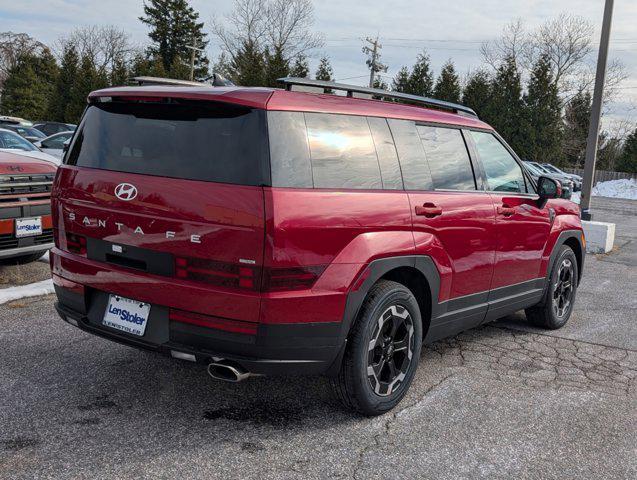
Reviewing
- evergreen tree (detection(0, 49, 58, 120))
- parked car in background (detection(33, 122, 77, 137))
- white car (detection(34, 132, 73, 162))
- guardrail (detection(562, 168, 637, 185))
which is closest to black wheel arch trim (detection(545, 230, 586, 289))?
white car (detection(34, 132, 73, 162))

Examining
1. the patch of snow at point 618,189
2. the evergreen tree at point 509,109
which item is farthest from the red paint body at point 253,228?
the patch of snow at point 618,189

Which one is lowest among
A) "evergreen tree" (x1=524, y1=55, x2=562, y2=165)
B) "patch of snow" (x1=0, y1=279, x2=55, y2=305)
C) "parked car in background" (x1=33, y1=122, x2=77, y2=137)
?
"patch of snow" (x1=0, y1=279, x2=55, y2=305)

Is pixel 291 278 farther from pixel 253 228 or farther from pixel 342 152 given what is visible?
pixel 342 152

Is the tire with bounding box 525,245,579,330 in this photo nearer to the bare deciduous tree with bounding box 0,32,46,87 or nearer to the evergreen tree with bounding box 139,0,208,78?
the evergreen tree with bounding box 139,0,208,78

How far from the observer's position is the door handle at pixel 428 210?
12.0ft

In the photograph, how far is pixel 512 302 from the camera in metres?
4.80

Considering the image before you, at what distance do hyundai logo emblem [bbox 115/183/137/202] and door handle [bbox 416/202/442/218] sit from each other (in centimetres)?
161

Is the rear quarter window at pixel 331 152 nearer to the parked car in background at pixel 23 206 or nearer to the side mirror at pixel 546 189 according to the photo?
the side mirror at pixel 546 189

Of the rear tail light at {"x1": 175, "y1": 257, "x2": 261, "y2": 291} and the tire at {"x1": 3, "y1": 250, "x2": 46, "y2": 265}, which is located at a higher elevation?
the rear tail light at {"x1": 175, "y1": 257, "x2": 261, "y2": 291}

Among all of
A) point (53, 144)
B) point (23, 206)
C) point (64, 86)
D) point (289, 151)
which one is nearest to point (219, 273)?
point (289, 151)

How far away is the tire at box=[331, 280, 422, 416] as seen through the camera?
330 cm

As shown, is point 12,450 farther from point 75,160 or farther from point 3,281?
point 3,281

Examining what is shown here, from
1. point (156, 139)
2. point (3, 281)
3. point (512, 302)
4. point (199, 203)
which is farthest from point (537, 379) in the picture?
point (3, 281)

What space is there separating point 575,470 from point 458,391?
40.4 inches
